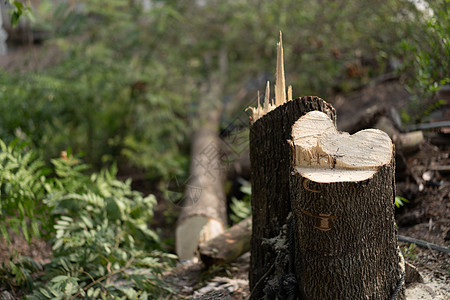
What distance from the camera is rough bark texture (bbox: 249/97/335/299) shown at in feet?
7.86

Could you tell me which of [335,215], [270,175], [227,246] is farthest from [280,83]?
[227,246]

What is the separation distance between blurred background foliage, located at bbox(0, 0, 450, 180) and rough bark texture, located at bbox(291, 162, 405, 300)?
2.72 meters

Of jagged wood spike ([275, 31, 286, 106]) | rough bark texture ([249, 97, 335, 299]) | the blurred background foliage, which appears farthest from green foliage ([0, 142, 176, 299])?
the blurred background foliage

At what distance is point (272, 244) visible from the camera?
249 centimetres

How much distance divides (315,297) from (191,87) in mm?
4901

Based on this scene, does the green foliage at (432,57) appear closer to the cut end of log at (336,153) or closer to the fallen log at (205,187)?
the cut end of log at (336,153)

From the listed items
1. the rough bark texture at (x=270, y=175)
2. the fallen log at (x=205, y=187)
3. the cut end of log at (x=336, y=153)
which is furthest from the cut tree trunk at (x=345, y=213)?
the fallen log at (x=205, y=187)

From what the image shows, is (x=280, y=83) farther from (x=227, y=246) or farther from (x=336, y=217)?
(x=227, y=246)

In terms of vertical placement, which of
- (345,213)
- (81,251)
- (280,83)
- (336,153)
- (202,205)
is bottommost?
(81,251)

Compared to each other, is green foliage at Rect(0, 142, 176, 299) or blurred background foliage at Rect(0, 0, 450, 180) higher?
blurred background foliage at Rect(0, 0, 450, 180)

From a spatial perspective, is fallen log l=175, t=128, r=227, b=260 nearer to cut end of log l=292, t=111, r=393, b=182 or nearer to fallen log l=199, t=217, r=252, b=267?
fallen log l=199, t=217, r=252, b=267

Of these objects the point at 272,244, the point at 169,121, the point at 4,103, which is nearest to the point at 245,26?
the point at 169,121

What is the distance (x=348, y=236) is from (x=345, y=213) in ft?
0.39

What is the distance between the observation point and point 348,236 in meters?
1.95
